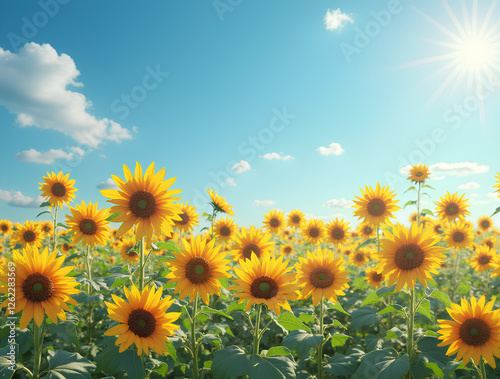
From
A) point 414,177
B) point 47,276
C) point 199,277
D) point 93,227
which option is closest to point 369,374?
point 199,277

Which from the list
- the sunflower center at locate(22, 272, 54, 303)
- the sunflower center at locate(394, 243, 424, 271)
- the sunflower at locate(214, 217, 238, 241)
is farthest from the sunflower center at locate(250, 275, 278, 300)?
the sunflower at locate(214, 217, 238, 241)

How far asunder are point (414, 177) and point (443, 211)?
2363mm

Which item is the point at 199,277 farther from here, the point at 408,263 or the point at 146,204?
the point at 408,263

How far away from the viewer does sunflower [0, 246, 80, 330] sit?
3.34 metres

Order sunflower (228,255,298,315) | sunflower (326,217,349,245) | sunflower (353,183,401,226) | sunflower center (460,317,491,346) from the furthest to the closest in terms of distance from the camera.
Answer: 1. sunflower (326,217,349,245)
2. sunflower (353,183,401,226)
3. sunflower center (460,317,491,346)
4. sunflower (228,255,298,315)

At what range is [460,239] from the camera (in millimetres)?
10586

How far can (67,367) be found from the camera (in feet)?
11.4

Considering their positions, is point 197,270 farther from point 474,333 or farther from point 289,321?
point 474,333

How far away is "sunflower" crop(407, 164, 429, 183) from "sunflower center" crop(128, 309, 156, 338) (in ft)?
25.9

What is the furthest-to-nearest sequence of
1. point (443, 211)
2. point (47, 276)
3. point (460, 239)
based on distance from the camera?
1. point (460, 239)
2. point (443, 211)
3. point (47, 276)

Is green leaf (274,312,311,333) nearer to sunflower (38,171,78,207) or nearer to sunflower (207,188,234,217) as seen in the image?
sunflower (207,188,234,217)

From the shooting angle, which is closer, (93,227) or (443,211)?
(93,227)

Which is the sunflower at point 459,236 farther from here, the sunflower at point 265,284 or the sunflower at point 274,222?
the sunflower at point 265,284

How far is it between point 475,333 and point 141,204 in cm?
435
